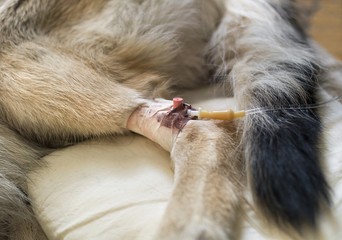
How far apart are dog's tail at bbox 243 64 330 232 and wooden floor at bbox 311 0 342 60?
3.42 feet

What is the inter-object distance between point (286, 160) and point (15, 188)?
0.63 meters

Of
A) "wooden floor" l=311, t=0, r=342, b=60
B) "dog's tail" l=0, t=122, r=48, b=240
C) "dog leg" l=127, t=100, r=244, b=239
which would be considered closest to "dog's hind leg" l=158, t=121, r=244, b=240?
"dog leg" l=127, t=100, r=244, b=239

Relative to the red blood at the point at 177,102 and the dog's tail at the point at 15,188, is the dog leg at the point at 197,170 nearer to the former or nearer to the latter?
the red blood at the point at 177,102

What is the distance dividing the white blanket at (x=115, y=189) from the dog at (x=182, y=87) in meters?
0.04

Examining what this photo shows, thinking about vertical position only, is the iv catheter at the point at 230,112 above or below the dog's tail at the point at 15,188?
above

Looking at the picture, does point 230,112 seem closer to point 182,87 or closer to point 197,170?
point 197,170

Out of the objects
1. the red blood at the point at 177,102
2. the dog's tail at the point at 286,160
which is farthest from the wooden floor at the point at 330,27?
the red blood at the point at 177,102

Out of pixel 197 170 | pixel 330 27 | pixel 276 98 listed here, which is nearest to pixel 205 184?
pixel 197 170

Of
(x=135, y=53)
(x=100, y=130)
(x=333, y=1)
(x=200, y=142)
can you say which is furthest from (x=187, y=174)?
(x=333, y=1)

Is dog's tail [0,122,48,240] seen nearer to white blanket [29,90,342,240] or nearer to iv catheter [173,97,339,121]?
white blanket [29,90,342,240]

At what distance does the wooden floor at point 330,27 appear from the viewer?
1.69m

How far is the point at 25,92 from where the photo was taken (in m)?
0.81

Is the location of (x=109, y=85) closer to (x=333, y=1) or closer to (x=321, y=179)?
(x=321, y=179)

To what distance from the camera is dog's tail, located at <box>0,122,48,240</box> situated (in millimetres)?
773
